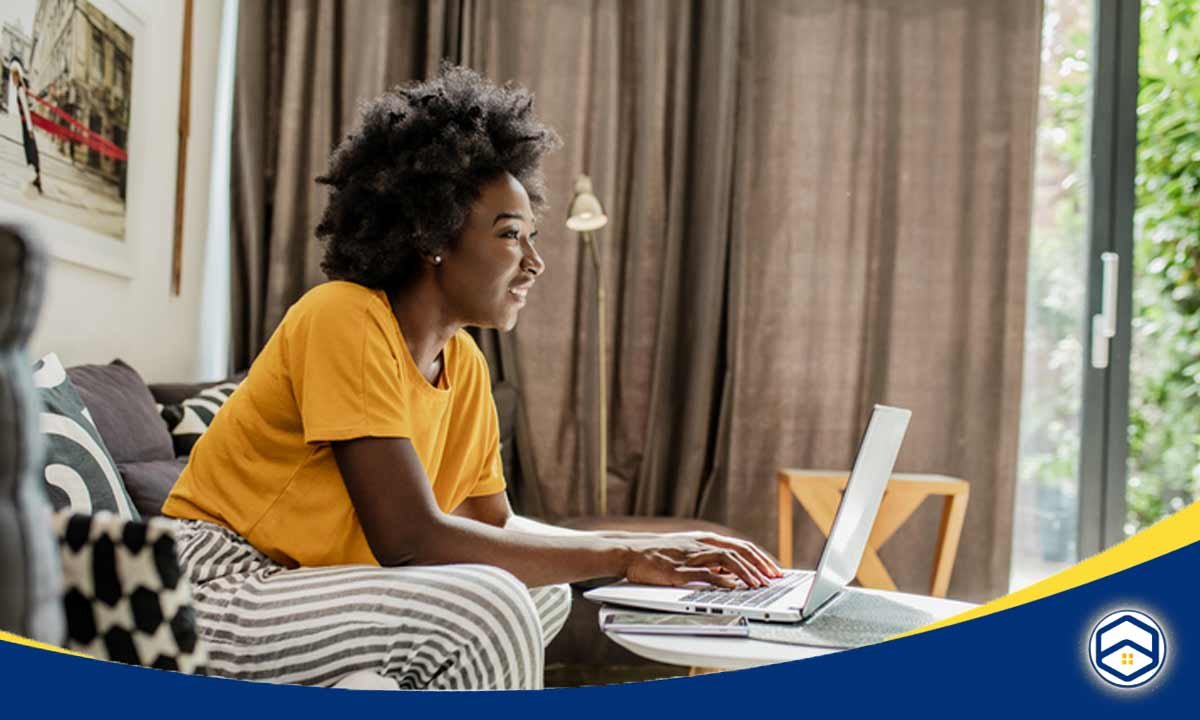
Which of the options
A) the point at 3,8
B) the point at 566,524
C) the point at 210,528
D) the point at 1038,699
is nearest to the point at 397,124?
the point at 210,528

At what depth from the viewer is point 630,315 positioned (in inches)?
119

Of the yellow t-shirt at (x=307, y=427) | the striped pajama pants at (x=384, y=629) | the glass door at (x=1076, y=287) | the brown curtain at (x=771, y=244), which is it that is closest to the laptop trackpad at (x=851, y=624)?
the striped pajama pants at (x=384, y=629)

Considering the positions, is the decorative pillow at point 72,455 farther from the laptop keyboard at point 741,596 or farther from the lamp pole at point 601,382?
the lamp pole at point 601,382

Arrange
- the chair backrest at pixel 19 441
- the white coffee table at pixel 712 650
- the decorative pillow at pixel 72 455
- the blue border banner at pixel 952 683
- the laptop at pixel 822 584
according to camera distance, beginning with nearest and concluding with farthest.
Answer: the chair backrest at pixel 19 441 < the blue border banner at pixel 952 683 < the white coffee table at pixel 712 650 < the laptop at pixel 822 584 < the decorative pillow at pixel 72 455

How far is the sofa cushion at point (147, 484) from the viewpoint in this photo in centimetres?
169

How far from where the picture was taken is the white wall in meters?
2.01


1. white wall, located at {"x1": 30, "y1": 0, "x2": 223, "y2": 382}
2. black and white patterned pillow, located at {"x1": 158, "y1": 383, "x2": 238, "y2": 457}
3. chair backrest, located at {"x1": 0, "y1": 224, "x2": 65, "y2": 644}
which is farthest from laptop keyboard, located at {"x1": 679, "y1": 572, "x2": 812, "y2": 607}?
white wall, located at {"x1": 30, "y1": 0, "x2": 223, "y2": 382}

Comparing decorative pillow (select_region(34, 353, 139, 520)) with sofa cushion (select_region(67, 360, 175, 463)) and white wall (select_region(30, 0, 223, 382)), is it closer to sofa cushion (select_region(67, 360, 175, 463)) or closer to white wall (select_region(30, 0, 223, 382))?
sofa cushion (select_region(67, 360, 175, 463))

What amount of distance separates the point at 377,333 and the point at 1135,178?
2.69 m

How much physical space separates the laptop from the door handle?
2069mm

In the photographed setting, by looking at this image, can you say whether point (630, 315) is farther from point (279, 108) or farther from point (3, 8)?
point (3, 8)

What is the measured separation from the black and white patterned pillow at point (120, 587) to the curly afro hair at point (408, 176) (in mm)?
899

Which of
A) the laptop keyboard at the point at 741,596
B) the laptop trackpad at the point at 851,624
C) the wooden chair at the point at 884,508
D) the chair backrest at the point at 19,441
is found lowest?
the wooden chair at the point at 884,508

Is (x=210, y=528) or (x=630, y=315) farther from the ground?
(x=630, y=315)
